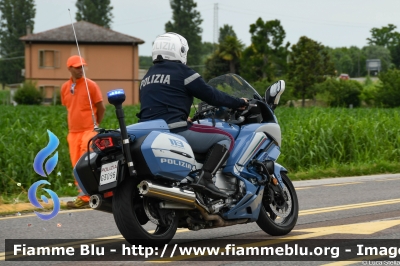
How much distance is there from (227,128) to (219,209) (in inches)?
35.0

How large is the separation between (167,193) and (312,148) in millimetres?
11960

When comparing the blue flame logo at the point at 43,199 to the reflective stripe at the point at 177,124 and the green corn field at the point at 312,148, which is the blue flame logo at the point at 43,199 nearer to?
the reflective stripe at the point at 177,124

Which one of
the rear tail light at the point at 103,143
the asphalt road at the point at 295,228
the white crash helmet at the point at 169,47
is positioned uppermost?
the white crash helmet at the point at 169,47

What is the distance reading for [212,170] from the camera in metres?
7.73

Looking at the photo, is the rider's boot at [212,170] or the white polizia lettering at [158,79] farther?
the white polizia lettering at [158,79]

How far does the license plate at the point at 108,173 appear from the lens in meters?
7.03

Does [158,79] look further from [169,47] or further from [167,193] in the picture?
[167,193]

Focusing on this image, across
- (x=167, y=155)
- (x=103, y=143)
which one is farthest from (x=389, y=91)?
(x=103, y=143)

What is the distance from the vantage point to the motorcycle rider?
772 cm

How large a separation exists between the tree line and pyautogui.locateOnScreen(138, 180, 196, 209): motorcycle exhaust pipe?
5937 cm

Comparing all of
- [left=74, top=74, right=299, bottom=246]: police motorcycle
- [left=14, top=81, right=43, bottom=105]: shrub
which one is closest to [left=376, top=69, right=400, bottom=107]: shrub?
[left=14, top=81, right=43, bottom=105]: shrub

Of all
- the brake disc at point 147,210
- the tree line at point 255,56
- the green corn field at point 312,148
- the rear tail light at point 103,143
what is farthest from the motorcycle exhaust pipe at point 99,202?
the tree line at point 255,56

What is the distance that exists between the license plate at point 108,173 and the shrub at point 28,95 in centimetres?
6083

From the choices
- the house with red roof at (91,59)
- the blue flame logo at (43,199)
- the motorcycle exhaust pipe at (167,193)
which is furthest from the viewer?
the house with red roof at (91,59)
